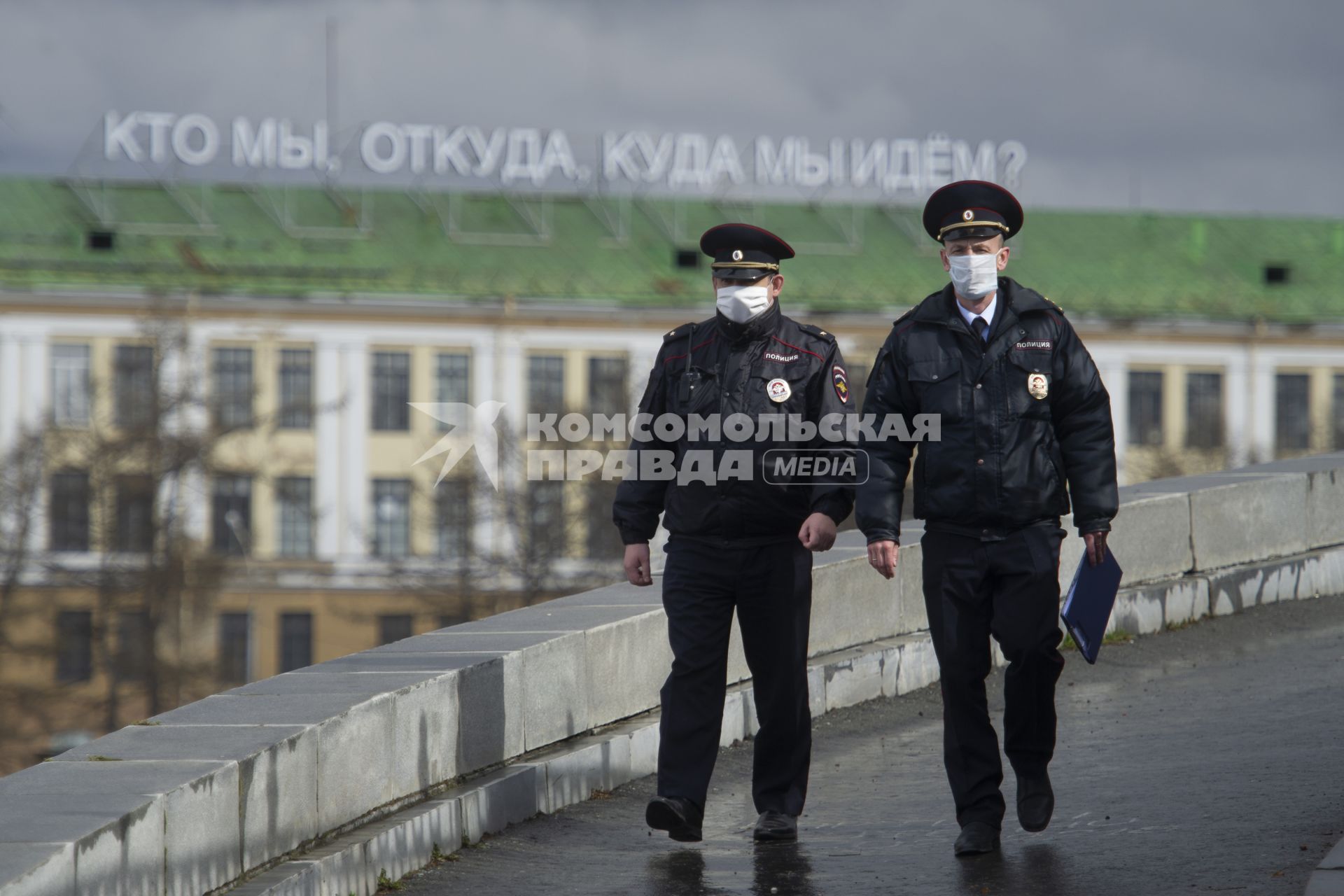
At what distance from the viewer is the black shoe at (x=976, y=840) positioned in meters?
5.55

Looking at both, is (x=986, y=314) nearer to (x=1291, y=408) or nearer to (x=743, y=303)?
(x=743, y=303)

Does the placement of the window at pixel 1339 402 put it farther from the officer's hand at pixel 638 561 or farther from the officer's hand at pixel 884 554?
the officer's hand at pixel 884 554

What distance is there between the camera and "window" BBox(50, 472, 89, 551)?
141ft

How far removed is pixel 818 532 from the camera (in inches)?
230

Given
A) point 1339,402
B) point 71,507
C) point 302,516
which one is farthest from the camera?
point 1339,402

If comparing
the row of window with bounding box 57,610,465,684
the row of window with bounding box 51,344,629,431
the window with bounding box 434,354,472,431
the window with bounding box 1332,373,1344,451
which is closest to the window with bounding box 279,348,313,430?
the row of window with bounding box 51,344,629,431

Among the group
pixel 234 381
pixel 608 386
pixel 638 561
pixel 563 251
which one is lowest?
pixel 638 561

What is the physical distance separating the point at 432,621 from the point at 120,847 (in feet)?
150

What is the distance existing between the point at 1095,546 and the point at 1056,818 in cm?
91

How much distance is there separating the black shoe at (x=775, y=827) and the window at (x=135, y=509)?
38057 millimetres

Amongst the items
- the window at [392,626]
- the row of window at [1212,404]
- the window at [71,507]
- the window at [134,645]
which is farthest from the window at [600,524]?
the row of window at [1212,404]

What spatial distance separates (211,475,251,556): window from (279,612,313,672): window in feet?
8.54

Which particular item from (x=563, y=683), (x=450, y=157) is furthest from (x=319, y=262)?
(x=563, y=683)

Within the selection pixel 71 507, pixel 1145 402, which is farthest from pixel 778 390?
pixel 1145 402
